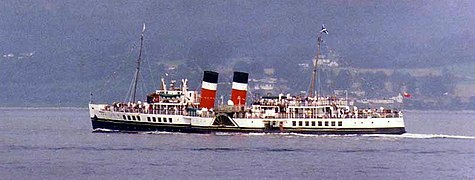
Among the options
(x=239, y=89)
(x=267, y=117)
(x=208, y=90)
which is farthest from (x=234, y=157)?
(x=239, y=89)

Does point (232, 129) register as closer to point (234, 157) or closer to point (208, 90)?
point (208, 90)

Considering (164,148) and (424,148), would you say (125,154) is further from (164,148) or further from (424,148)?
(424,148)

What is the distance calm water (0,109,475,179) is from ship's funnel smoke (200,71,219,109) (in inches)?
208

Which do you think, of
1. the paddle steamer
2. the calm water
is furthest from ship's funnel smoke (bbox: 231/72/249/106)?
the calm water

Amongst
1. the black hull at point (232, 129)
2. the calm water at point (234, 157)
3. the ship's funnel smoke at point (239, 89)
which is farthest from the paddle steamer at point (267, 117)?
the ship's funnel smoke at point (239, 89)

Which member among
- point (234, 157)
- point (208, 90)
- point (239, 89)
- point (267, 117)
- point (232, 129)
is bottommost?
point (234, 157)

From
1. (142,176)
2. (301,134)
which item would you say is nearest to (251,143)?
(301,134)

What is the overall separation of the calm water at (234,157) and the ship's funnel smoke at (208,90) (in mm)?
5278

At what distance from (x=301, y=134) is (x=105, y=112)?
72.4 ft

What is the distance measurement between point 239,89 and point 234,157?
101 feet

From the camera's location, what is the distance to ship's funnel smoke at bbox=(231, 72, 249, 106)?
134750 mm

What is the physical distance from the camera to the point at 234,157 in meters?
106

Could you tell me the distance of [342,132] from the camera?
129 m

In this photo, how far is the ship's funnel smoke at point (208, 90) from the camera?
13306 centimetres
